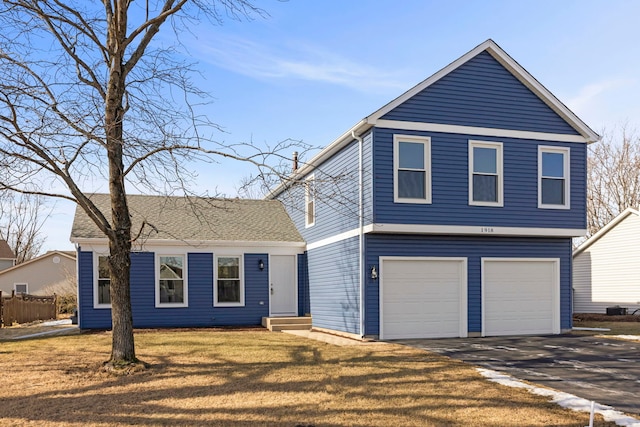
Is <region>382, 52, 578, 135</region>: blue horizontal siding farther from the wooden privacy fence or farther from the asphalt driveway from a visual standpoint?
the wooden privacy fence

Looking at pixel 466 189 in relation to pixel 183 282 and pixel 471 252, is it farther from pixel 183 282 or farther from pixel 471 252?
pixel 183 282

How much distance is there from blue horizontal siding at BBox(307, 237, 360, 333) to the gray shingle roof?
6.53 feet

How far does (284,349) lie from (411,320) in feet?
13.0

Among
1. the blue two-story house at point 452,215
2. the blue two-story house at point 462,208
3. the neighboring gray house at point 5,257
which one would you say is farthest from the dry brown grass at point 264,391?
the neighboring gray house at point 5,257

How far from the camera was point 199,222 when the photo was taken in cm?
1964

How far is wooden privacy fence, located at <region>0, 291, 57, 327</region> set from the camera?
2080 centimetres

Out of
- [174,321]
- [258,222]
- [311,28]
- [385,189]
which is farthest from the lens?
[258,222]

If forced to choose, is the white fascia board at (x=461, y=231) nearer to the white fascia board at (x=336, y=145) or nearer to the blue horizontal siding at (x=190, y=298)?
the white fascia board at (x=336, y=145)

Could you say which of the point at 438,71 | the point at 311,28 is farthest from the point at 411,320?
the point at 311,28

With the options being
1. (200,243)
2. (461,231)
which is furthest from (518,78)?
(200,243)

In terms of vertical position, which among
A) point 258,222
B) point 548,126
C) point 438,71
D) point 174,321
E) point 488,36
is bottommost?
point 174,321

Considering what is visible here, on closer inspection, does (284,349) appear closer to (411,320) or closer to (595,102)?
(411,320)

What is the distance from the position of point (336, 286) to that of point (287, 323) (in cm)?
285

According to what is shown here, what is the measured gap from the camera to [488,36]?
15070 millimetres
